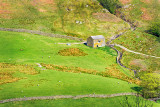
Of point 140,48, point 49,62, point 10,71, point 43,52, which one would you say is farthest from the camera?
point 140,48

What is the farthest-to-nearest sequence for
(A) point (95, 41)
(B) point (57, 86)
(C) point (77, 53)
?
1. (A) point (95, 41)
2. (C) point (77, 53)
3. (B) point (57, 86)

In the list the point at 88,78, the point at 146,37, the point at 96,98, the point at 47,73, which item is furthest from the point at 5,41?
the point at 146,37

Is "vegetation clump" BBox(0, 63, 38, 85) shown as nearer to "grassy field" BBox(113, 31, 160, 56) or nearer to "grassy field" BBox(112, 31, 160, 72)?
"grassy field" BBox(112, 31, 160, 72)

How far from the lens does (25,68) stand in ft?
231

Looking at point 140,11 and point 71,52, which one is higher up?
point 140,11

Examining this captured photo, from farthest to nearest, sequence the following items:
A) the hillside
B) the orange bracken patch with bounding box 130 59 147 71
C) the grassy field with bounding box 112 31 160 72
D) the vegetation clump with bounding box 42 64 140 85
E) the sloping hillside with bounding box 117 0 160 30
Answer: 1. the sloping hillside with bounding box 117 0 160 30
2. the grassy field with bounding box 112 31 160 72
3. the orange bracken patch with bounding box 130 59 147 71
4. the vegetation clump with bounding box 42 64 140 85
5. the hillside

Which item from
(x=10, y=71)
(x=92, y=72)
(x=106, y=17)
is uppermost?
(x=10, y=71)

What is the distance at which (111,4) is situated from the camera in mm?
164500

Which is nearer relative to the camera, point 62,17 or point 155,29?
point 155,29

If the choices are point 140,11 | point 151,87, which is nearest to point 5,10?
point 140,11

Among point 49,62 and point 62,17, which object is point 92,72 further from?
point 62,17

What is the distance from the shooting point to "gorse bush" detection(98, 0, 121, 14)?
6344 inches

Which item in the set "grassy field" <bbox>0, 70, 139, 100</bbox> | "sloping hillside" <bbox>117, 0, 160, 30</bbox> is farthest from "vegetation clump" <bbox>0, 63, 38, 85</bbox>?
"sloping hillside" <bbox>117, 0, 160, 30</bbox>

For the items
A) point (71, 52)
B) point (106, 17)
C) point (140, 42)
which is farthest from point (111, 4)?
point (71, 52)
